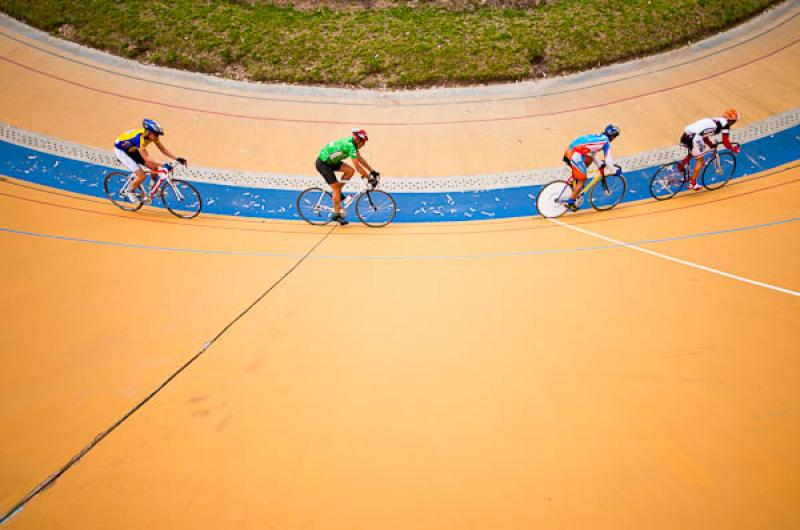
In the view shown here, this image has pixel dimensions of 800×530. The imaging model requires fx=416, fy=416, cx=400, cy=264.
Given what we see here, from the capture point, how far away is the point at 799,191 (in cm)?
501

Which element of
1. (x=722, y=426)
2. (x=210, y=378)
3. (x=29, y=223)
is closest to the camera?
(x=722, y=426)

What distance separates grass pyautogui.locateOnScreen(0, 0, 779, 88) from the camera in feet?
28.5

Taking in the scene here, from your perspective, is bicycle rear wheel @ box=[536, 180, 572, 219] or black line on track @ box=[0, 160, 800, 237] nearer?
black line on track @ box=[0, 160, 800, 237]

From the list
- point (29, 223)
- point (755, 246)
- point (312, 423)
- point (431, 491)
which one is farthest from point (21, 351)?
point (755, 246)

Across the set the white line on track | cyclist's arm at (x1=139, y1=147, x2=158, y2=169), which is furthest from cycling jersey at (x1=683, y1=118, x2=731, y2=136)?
cyclist's arm at (x1=139, y1=147, x2=158, y2=169)

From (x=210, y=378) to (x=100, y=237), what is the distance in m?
3.22

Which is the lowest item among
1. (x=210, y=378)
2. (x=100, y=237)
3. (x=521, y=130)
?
(x=210, y=378)

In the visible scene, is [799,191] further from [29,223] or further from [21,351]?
[29,223]

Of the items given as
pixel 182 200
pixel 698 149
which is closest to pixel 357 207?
pixel 182 200

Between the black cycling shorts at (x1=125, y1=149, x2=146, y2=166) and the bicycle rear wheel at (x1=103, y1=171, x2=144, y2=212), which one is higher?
the black cycling shorts at (x1=125, y1=149, x2=146, y2=166)

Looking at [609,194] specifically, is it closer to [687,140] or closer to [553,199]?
[553,199]

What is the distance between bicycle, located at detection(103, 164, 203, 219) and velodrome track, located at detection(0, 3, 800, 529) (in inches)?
11.4

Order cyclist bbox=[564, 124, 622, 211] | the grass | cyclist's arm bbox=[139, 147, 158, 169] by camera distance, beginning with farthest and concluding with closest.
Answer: the grass → cyclist's arm bbox=[139, 147, 158, 169] → cyclist bbox=[564, 124, 622, 211]

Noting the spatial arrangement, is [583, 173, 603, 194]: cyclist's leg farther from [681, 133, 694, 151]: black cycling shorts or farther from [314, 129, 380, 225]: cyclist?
[314, 129, 380, 225]: cyclist
